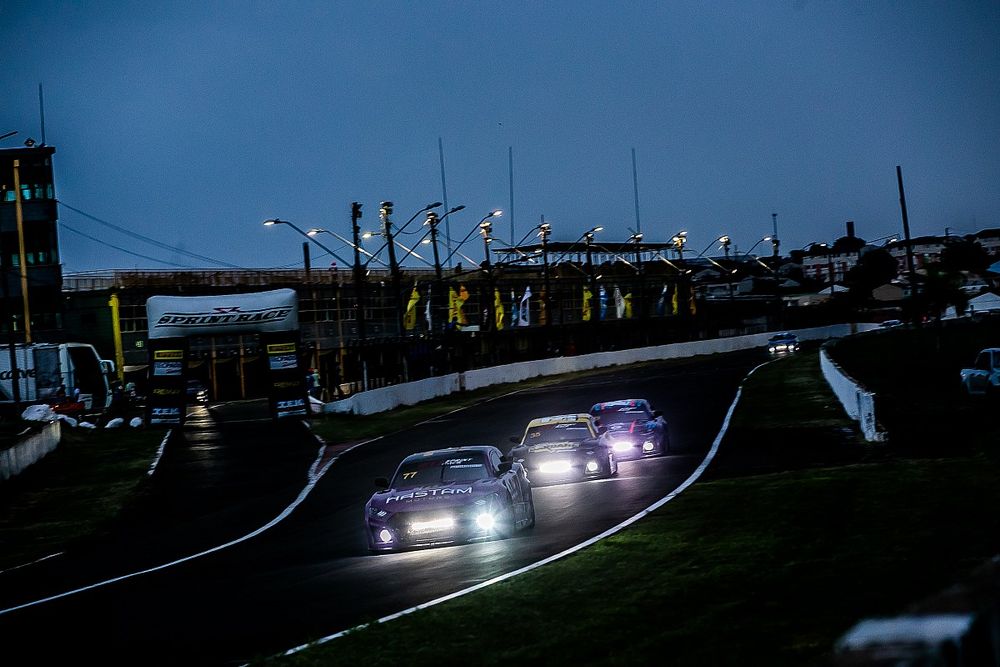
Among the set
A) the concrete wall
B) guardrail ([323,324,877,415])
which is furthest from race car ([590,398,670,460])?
guardrail ([323,324,877,415])

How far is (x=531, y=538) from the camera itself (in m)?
15.7

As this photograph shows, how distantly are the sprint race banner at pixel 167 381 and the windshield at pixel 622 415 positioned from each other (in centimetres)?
1894

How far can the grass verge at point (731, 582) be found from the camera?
883 centimetres

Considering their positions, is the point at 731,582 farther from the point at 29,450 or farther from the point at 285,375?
the point at 285,375

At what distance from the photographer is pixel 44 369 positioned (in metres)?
45.6

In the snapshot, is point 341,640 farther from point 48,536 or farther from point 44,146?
point 44,146

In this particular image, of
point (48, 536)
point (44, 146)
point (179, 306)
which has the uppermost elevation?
point (44, 146)

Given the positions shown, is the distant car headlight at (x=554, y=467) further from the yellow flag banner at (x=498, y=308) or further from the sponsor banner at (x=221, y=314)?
the yellow flag banner at (x=498, y=308)

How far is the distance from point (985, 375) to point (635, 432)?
42.0ft

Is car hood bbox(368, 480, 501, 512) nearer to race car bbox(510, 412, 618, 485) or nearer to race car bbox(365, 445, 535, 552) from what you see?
race car bbox(365, 445, 535, 552)

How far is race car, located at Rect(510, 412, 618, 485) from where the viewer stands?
23125 mm

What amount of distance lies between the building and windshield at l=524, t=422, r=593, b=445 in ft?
186

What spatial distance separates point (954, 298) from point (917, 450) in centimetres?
11951

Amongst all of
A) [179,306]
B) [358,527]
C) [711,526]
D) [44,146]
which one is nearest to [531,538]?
[711,526]
